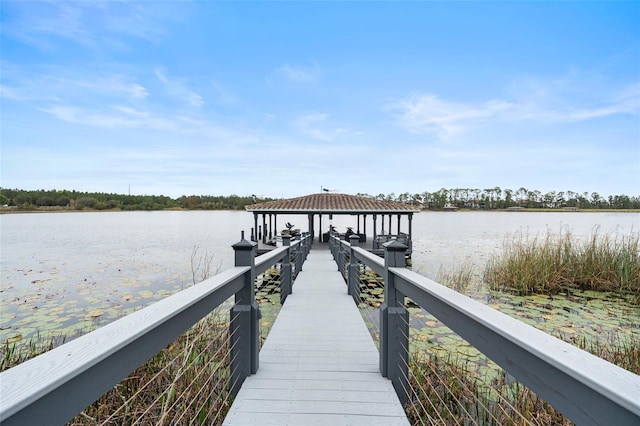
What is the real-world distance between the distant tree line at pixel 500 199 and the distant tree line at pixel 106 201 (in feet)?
110

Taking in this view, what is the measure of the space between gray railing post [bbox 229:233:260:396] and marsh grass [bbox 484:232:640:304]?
819 cm

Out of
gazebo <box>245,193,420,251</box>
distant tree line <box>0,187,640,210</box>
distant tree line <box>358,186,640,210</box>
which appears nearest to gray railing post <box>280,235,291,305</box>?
gazebo <box>245,193,420,251</box>

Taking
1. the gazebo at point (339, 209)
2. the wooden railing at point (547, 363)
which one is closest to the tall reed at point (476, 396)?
the wooden railing at point (547, 363)

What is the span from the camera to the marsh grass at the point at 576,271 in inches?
311

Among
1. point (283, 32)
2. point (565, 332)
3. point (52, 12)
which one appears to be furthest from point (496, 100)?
point (52, 12)

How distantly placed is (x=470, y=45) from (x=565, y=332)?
13505 millimetres

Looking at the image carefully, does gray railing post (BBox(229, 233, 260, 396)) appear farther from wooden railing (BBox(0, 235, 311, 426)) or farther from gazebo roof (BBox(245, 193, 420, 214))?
gazebo roof (BBox(245, 193, 420, 214))

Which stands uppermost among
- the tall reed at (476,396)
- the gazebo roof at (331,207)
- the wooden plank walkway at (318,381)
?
the gazebo roof at (331,207)

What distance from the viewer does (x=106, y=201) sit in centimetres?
6347

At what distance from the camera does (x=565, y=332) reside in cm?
519

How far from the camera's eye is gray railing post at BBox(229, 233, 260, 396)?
2.37m

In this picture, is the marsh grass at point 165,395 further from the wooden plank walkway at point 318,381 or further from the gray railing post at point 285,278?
the gray railing post at point 285,278

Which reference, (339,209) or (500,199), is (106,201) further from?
(500,199)

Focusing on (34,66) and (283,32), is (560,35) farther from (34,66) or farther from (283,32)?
(34,66)
